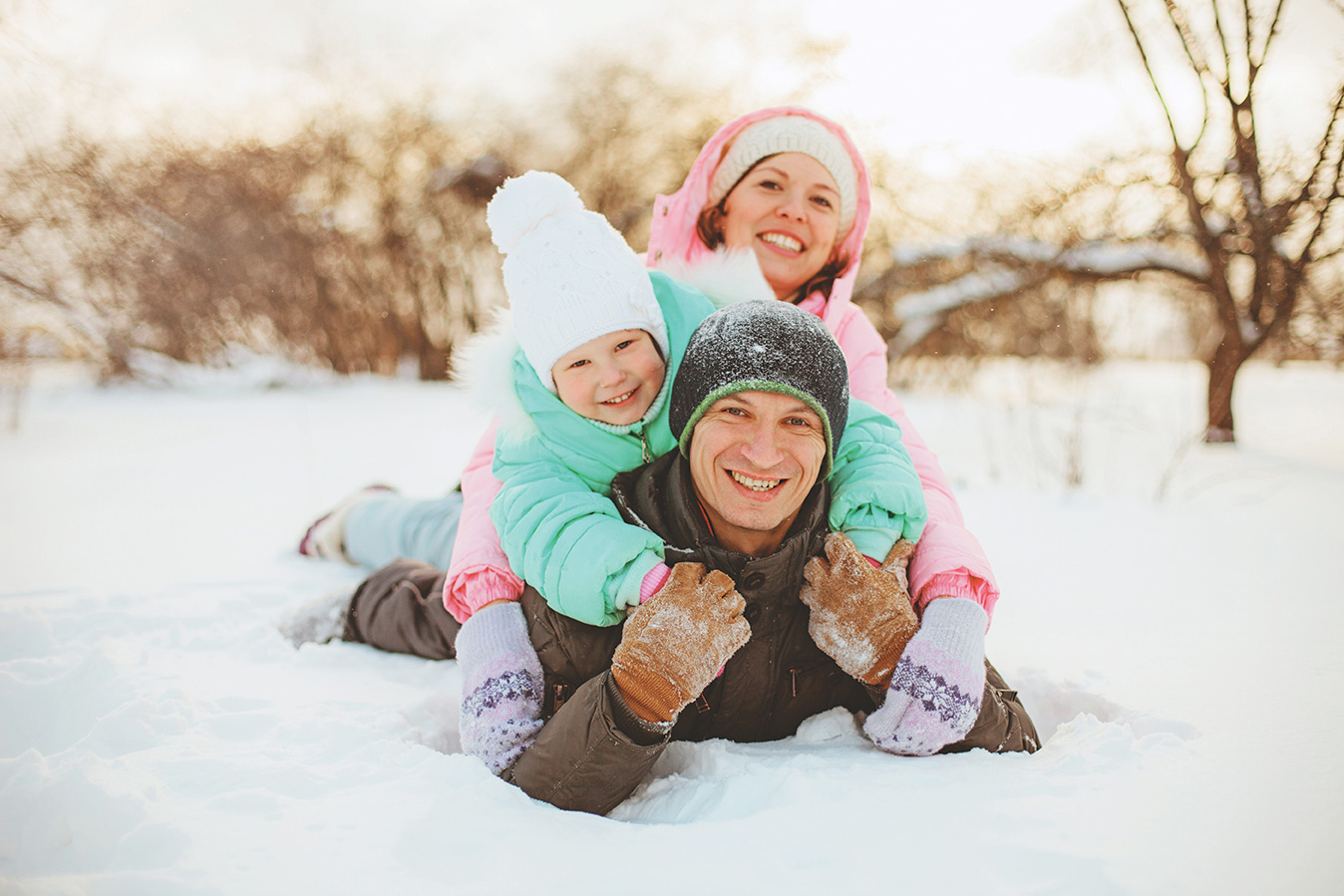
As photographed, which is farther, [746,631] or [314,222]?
[314,222]

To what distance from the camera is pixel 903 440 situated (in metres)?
2.33

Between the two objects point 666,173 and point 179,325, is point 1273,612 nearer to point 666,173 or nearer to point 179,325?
point 179,325

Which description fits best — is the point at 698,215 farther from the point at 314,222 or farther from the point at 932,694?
the point at 314,222

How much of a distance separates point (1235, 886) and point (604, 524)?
4.08 feet

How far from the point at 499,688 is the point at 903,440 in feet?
4.46

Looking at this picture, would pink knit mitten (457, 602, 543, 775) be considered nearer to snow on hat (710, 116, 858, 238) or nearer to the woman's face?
the woman's face

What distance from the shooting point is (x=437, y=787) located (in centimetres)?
153

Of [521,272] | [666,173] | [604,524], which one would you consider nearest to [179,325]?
[666,173]

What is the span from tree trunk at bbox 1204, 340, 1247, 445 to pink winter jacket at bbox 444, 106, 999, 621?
131 inches

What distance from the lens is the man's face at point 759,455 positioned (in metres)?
1.69

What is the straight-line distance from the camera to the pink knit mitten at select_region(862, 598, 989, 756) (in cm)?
160

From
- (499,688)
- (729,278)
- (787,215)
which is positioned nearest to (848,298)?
(787,215)

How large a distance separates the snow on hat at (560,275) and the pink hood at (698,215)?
594 mm

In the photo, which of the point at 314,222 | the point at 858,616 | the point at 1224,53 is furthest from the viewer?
the point at 314,222
